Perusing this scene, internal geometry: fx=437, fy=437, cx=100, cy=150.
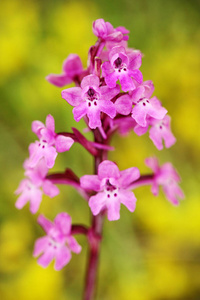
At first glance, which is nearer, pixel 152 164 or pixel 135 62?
pixel 135 62

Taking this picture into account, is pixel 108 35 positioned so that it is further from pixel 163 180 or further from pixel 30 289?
pixel 30 289

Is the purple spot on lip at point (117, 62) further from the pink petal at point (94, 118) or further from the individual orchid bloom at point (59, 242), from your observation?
the individual orchid bloom at point (59, 242)

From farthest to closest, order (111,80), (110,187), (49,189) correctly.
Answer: (49,189) < (110,187) < (111,80)

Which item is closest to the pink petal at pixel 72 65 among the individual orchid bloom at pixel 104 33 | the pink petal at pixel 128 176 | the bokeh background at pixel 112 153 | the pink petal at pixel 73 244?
the individual orchid bloom at pixel 104 33

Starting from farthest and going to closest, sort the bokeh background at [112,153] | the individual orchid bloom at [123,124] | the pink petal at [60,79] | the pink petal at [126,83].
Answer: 1. the bokeh background at [112,153]
2. the pink petal at [60,79]
3. the individual orchid bloom at [123,124]
4. the pink petal at [126,83]

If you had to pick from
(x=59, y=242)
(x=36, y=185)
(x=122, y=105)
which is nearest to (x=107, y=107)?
(x=122, y=105)

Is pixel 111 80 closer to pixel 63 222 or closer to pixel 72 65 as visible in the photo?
pixel 72 65

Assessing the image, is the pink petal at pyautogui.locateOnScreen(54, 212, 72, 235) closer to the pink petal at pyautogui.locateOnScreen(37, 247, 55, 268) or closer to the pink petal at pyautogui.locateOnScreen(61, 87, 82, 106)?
the pink petal at pyautogui.locateOnScreen(37, 247, 55, 268)
